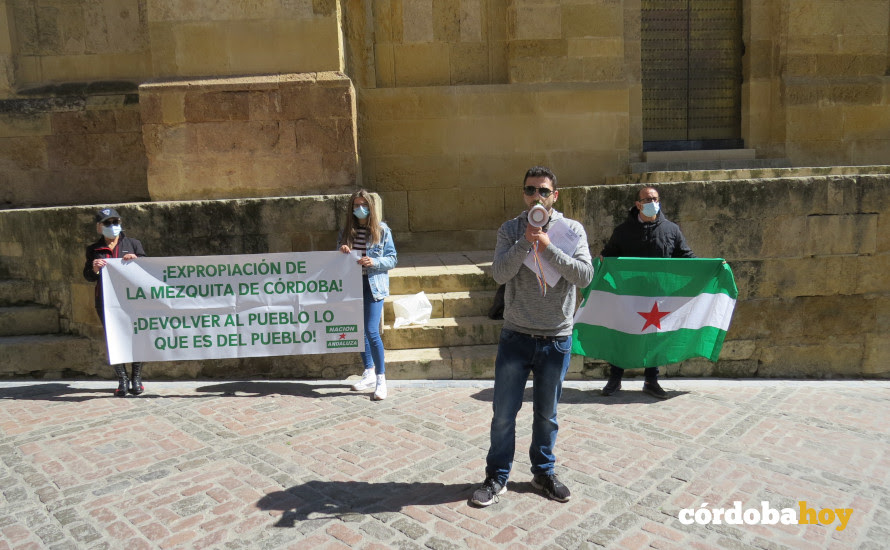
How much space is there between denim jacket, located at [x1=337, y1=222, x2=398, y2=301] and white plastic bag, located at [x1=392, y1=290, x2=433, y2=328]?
0.73m

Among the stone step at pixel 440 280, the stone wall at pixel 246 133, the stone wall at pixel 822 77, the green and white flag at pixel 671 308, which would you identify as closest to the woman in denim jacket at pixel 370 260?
the stone step at pixel 440 280

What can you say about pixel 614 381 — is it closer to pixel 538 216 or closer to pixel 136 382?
pixel 538 216

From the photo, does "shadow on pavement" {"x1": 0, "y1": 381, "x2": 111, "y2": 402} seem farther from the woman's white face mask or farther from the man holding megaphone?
the man holding megaphone

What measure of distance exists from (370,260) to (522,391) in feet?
8.67

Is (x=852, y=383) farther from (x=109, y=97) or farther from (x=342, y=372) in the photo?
(x=109, y=97)

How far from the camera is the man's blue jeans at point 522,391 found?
3713 mm

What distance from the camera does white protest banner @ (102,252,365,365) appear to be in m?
6.10

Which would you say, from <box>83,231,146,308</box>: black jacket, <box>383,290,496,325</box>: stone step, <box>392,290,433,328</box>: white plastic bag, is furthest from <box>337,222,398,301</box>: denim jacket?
<box>83,231,146,308</box>: black jacket

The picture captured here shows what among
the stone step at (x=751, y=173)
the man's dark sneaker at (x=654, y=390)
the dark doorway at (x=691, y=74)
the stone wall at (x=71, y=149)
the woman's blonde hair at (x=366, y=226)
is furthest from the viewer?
the dark doorway at (x=691, y=74)

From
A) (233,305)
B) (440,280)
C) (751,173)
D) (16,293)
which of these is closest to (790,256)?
(751,173)

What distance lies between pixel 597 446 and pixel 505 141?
6.19 metres

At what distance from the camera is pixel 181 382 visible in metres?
6.49

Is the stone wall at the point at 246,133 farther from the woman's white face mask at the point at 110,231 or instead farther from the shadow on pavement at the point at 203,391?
the shadow on pavement at the point at 203,391

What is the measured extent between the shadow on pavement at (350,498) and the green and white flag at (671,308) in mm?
2689
